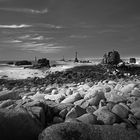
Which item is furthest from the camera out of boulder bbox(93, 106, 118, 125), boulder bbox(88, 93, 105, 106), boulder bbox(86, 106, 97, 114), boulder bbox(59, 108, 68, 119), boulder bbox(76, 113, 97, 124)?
boulder bbox(88, 93, 105, 106)

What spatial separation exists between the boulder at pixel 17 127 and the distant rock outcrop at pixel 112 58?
63.7ft

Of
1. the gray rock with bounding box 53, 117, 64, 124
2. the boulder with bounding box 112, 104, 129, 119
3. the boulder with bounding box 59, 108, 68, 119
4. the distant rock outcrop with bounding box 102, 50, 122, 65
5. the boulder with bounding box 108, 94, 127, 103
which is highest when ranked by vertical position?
the distant rock outcrop with bounding box 102, 50, 122, 65

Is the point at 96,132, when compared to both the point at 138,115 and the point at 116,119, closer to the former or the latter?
the point at 116,119

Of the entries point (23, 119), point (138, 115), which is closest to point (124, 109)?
point (138, 115)

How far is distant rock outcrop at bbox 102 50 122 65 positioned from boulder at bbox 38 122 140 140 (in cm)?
1933

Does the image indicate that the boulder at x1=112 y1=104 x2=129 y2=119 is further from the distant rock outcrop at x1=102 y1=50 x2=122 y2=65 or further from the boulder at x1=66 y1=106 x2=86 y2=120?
the distant rock outcrop at x1=102 y1=50 x2=122 y2=65

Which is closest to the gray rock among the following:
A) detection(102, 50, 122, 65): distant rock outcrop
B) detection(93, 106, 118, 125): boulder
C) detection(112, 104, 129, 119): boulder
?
detection(93, 106, 118, 125): boulder

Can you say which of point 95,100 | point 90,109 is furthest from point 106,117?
point 95,100

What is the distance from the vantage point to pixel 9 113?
329 centimetres

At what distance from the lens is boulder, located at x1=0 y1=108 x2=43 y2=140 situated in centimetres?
306

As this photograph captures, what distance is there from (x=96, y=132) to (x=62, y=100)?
11.7 ft

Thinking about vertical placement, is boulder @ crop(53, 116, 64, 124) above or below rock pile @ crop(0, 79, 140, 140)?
below

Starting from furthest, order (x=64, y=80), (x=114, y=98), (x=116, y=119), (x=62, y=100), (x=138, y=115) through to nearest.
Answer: (x=64, y=80)
(x=62, y=100)
(x=114, y=98)
(x=138, y=115)
(x=116, y=119)

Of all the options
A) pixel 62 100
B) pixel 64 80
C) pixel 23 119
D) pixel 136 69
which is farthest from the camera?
pixel 136 69
